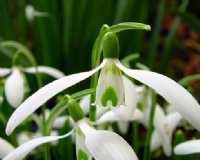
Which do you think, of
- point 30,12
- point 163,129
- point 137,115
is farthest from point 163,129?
point 30,12

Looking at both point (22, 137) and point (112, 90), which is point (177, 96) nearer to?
point (112, 90)

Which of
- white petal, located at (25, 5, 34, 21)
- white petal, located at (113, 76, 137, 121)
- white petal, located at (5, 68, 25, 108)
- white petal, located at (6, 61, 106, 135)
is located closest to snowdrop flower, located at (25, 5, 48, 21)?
white petal, located at (25, 5, 34, 21)

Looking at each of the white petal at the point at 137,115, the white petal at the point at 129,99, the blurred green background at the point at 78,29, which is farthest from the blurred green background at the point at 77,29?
the white petal at the point at 129,99

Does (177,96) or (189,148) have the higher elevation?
(177,96)

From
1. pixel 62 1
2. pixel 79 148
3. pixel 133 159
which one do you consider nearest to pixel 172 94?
pixel 133 159

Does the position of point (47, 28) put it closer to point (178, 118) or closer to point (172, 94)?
point (178, 118)

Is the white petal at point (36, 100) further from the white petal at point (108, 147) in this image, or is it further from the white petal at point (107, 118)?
the white petal at point (107, 118)

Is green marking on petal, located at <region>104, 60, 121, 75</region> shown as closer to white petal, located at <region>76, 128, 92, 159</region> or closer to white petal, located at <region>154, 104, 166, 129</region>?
white petal, located at <region>76, 128, 92, 159</region>
